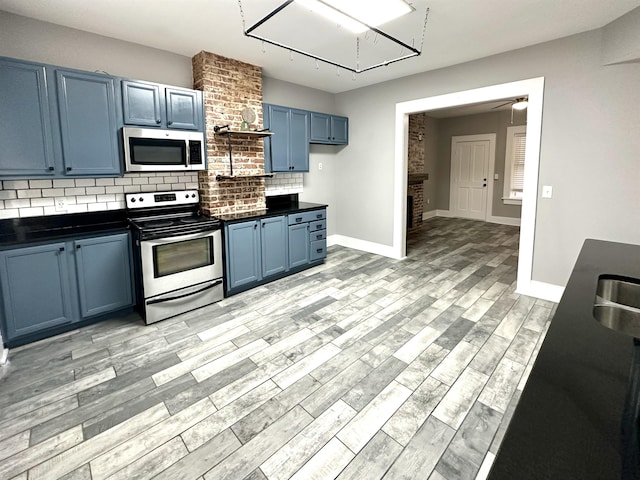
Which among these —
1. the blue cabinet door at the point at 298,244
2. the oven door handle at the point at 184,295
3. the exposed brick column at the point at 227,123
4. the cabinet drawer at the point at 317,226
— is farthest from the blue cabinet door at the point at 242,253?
the cabinet drawer at the point at 317,226

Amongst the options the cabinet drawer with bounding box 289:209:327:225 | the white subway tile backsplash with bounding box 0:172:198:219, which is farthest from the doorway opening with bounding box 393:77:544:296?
the white subway tile backsplash with bounding box 0:172:198:219

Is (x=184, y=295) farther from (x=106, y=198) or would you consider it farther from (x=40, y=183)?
(x=40, y=183)

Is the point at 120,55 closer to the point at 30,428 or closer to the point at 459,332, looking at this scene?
the point at 30,428

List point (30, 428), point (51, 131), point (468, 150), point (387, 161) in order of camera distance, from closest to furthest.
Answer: point (30, 428), point (51, 131), point (387, 161), point (468, 150)

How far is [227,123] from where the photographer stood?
4020mm

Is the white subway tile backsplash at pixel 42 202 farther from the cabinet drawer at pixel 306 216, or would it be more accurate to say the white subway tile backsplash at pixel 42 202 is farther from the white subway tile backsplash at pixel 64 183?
the cabinet drawer at pixel 306 216

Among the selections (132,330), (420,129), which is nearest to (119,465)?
(132,330)

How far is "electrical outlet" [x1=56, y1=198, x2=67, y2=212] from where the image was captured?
124 inches

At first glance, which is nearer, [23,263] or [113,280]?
[23,263]

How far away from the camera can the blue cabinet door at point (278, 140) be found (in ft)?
14.8

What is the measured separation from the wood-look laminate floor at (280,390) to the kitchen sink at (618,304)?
2.75 feet

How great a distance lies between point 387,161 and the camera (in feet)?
17.1

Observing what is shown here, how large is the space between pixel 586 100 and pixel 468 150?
5.65 m

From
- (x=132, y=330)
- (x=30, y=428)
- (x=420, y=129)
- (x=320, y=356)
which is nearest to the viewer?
(x=30, y=428)
